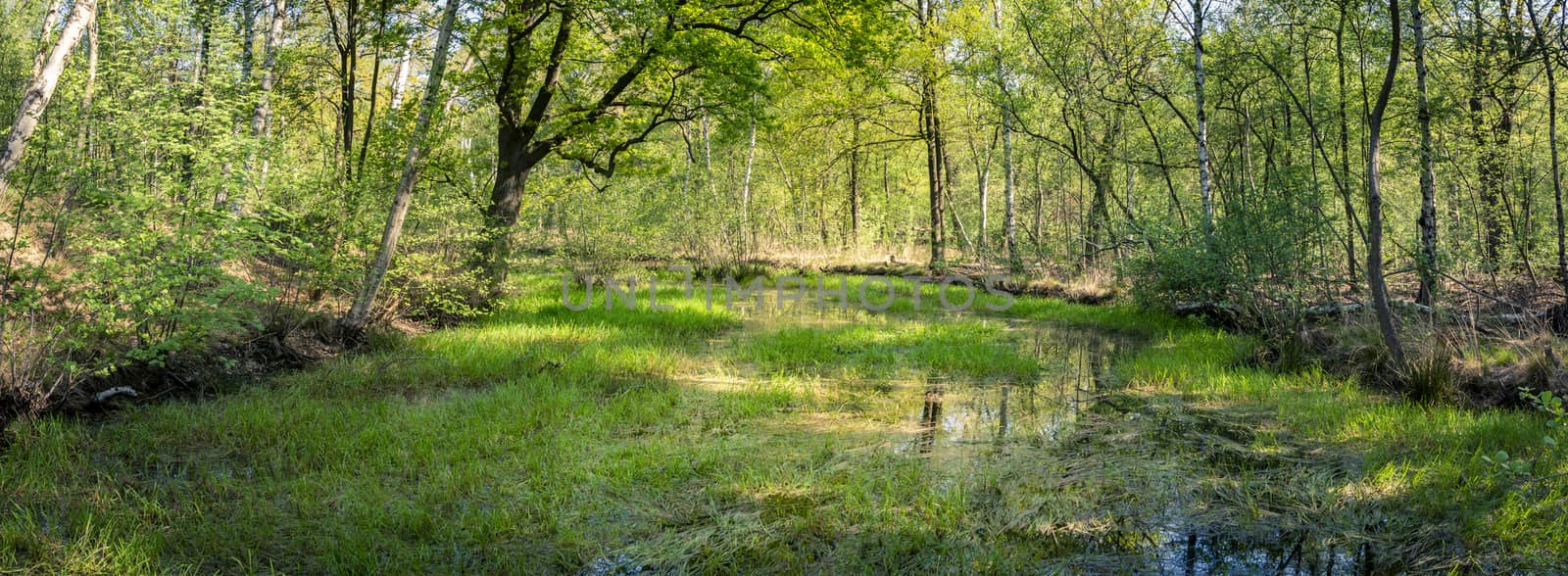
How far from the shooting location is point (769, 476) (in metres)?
4.06

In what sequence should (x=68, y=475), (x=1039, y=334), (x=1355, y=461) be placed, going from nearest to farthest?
(x=68, y=475)
(x=1355, y=461)
(x=1039, y=334)

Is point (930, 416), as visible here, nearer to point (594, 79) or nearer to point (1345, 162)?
point (594, 79)

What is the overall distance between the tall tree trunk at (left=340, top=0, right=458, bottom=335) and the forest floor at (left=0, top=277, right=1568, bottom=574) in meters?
0.89

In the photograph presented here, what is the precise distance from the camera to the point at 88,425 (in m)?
4.71

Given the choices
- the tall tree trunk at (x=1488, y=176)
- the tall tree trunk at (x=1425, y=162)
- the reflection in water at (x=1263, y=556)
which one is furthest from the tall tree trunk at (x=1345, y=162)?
the reflection in water at (x=1263, y=556)

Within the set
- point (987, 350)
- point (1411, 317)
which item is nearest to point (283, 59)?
point (987, 350)

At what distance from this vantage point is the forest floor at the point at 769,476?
313 cm

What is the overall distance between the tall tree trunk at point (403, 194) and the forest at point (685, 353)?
4cm

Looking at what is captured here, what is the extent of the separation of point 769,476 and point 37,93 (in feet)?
→ 16.7

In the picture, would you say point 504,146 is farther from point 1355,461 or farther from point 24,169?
point 1355,461

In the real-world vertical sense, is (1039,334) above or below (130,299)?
below

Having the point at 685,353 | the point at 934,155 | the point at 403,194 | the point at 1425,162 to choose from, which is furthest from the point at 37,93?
the point at 934,155

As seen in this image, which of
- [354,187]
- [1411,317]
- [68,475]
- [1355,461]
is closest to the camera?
[68,475]

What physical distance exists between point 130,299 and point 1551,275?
13.7m
